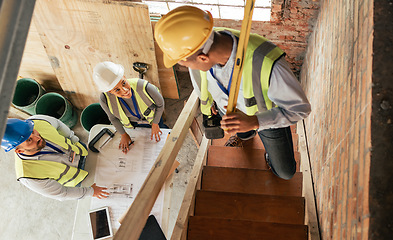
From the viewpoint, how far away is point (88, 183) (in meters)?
3.58

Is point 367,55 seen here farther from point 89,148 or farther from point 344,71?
point 89,148

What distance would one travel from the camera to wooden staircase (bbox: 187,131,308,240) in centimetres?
304

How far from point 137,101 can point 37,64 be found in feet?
7.61

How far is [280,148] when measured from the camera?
2.88 m

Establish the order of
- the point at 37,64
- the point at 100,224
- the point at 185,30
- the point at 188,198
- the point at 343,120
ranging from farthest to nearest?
the point at 37,64, the point at 100,224, the point at 188,198, the point at 343,120, the point at 185,30

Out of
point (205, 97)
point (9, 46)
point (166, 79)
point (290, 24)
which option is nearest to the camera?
point (9, 46)

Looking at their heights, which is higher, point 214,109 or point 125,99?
point 214,109

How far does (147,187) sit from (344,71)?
1663 millimetres

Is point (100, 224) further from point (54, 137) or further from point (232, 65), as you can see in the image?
point (232, 65)

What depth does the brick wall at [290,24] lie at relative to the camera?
13.5 ft

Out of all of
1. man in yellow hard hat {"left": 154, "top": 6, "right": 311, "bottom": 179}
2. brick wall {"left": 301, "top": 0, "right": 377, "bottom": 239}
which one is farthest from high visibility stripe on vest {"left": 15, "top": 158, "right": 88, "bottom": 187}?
brick wall {"left": 301, "top": 0, "right": 377, "bottom": 239}

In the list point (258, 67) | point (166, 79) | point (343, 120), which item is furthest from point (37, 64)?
point (343, 120)

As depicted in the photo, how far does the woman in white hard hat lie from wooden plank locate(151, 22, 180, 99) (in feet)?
3.63

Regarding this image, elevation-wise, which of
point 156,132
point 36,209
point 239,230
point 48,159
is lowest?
point 36,209
